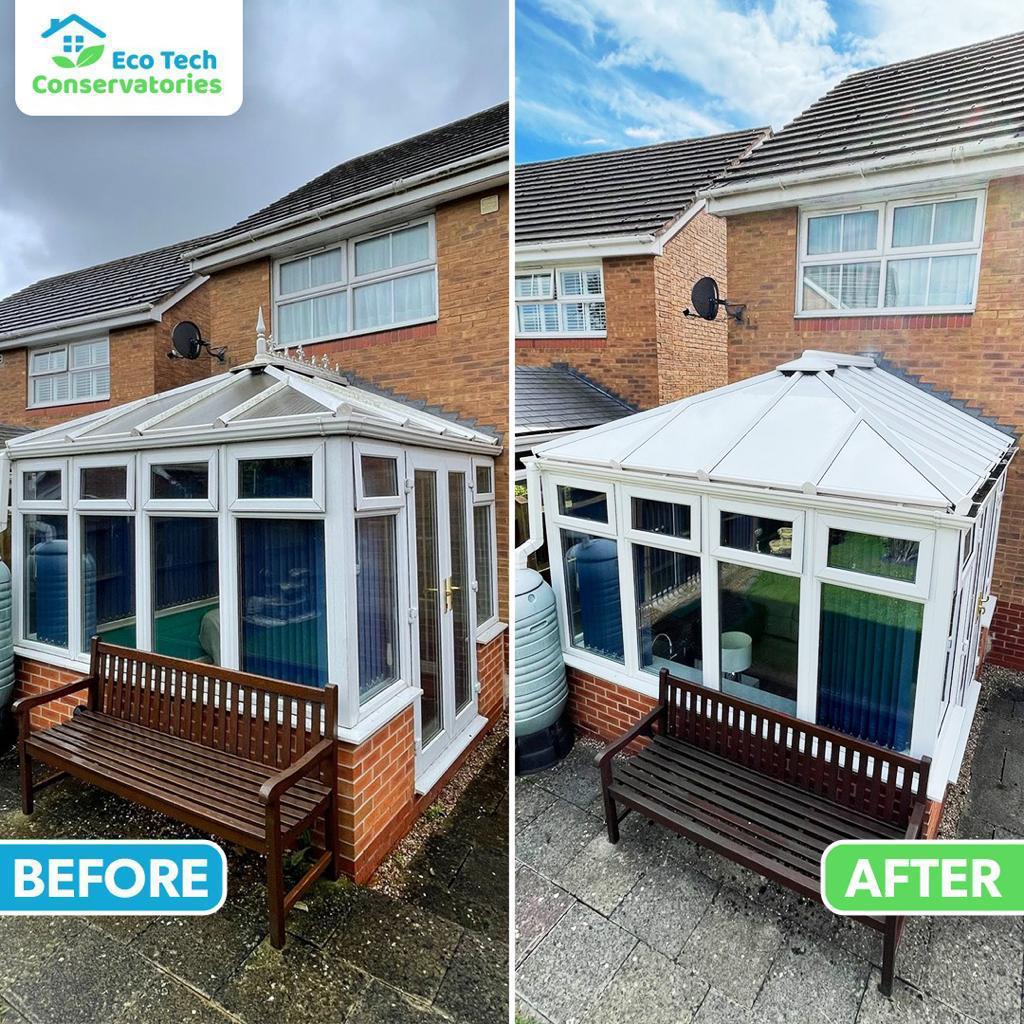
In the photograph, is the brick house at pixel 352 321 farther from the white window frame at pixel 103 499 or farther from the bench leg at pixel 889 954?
the bench leg at pixel 889 954

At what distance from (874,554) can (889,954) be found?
0.85 metres

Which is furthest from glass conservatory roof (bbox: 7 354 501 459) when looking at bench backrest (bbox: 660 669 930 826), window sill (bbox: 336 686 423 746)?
bench backrest (bbox: 660 669 930 826)

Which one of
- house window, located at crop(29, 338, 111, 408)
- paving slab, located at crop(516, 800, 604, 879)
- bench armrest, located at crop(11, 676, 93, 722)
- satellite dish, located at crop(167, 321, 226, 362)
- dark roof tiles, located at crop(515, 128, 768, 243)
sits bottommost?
paving slab, located at crop(516, 800, 604, 879)

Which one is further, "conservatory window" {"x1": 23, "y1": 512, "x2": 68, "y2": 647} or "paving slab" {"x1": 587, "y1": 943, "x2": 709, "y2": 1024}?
"conservatory window" {"x1": 23, "y1": 512, "x2": 68, "y2": 647}

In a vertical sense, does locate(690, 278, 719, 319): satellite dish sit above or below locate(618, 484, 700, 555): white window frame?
above

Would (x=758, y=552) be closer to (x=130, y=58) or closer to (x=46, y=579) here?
(x=130, y=58)

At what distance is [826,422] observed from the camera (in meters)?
1.46

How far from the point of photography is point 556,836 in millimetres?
1572

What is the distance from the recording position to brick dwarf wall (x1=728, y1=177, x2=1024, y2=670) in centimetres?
148

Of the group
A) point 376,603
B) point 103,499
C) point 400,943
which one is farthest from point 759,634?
point 103,499

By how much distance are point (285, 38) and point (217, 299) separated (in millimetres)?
1023

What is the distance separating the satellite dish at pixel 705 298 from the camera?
1.71 m

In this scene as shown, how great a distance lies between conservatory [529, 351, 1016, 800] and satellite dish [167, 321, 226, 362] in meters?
1.35

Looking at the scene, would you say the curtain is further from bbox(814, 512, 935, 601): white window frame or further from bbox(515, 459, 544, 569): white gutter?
bbox(515, 459, 544, 569): white gutter
